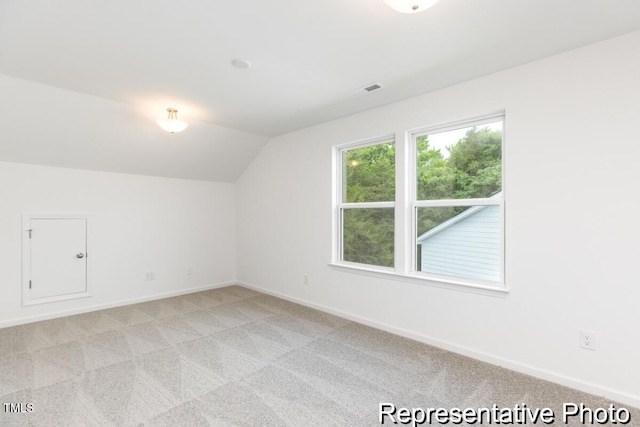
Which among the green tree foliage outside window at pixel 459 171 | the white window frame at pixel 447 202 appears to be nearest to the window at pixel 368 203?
the white window frame at pixel 447 202

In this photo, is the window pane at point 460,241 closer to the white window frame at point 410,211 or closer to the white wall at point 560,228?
the white window frame at point 410,211

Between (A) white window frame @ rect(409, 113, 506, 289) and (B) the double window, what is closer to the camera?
(A) white window frame @ rect(409, 113, 506, 289)

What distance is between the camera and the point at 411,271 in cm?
325

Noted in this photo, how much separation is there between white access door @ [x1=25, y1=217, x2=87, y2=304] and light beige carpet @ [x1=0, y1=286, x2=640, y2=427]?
0.44 metres

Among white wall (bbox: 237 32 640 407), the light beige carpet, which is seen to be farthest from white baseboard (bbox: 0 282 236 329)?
white wall (bbox: 237 32 640 407)

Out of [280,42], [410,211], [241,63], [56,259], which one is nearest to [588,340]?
[410,211]

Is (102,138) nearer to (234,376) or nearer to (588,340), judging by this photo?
(234,376)

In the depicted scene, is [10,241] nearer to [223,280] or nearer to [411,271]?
[223,280]

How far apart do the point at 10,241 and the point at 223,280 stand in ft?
9.17

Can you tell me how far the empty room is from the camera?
6.59ft

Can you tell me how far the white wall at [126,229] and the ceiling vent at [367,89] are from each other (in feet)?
10.6

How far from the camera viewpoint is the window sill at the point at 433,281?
264 cm

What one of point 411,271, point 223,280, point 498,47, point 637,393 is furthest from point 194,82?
point 637,393

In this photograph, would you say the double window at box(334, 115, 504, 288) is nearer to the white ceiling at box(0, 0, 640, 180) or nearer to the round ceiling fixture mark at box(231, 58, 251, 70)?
the white ceiling at box(0, 0, 640, 180)
